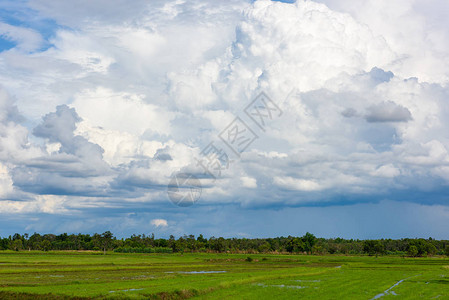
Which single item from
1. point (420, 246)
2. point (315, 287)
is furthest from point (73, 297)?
point (420, 246)

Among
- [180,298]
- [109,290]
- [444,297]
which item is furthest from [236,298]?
[444,297]

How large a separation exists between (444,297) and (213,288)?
2527cm

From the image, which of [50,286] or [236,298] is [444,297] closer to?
[236,298]

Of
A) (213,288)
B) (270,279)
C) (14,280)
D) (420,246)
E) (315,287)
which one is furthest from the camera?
(420,246)

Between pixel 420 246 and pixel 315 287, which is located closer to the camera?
pixel 315 287

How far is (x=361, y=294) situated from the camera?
4919 cm

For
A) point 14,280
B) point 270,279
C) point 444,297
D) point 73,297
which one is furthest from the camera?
point 270,279

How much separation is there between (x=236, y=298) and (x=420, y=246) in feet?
567

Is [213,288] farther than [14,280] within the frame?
No

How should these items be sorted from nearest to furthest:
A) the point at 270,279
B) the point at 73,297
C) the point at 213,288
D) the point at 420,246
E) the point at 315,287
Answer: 1. the point at 73,297
2. the point at 213,288
3. the point at 315,287
4. the point at 270,279
5. the point at 420,246

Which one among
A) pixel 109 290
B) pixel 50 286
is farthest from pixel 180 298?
pixel 50 286

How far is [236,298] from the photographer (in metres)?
44.3

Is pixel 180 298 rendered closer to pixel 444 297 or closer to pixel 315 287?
pixel 315 287

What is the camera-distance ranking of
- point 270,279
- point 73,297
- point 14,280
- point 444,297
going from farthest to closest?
point 270,279 → point 14,280 → point 444,297 → point 73,297
